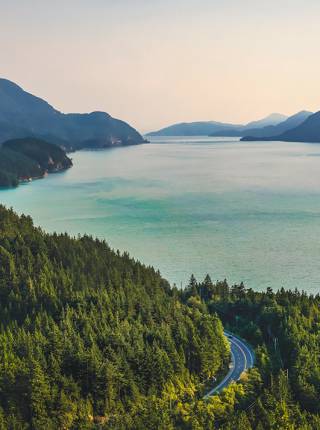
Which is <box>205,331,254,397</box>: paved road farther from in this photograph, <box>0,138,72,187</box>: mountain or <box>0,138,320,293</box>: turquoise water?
<box>0,138,72,187</box>: mountain

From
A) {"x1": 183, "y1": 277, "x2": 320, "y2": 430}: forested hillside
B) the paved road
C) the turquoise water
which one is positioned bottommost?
the paved road

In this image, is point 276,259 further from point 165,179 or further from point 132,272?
point 165,179

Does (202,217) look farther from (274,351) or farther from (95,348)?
(95,348)

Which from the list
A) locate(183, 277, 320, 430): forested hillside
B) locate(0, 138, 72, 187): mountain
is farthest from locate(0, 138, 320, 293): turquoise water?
locate(183, 277, 320, 430): forested hillside

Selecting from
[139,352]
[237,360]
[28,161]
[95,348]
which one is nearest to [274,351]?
[237,360]

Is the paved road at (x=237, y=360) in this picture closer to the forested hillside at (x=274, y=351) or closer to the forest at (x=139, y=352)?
the forest at (x=139, y=352)
